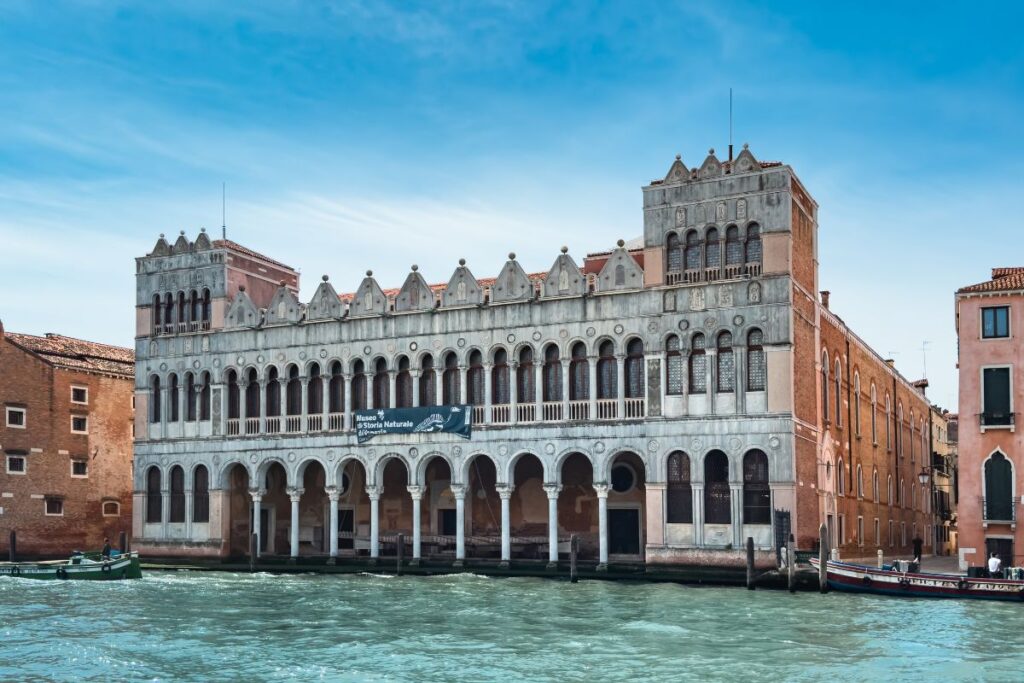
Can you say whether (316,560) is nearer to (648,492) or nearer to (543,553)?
(543,553)

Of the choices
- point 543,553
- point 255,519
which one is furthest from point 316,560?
point 543,553

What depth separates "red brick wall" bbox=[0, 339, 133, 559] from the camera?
4778 cm

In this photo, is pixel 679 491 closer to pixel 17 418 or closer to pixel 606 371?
pixel 606 371

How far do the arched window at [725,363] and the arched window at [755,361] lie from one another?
0.47 m

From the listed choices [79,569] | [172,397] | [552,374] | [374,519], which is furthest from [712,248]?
[172,397]

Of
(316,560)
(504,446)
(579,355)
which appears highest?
(579,355)

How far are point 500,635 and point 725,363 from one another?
14387 mm

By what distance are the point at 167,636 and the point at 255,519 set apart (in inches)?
773

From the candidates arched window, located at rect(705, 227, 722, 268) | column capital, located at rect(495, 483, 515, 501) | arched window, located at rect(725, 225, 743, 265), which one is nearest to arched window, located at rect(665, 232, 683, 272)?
arched window, located at rect(705, 227, 722, 268)

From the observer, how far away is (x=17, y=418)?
48.2 metres

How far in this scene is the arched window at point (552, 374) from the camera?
1519 inches

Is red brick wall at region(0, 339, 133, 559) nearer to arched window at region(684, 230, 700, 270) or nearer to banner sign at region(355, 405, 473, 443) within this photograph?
banner sign at region(355, 405, 473, 443)

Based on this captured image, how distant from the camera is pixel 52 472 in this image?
49.1 m

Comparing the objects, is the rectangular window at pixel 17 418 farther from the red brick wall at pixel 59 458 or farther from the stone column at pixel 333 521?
the stone column at pixel 333 521
